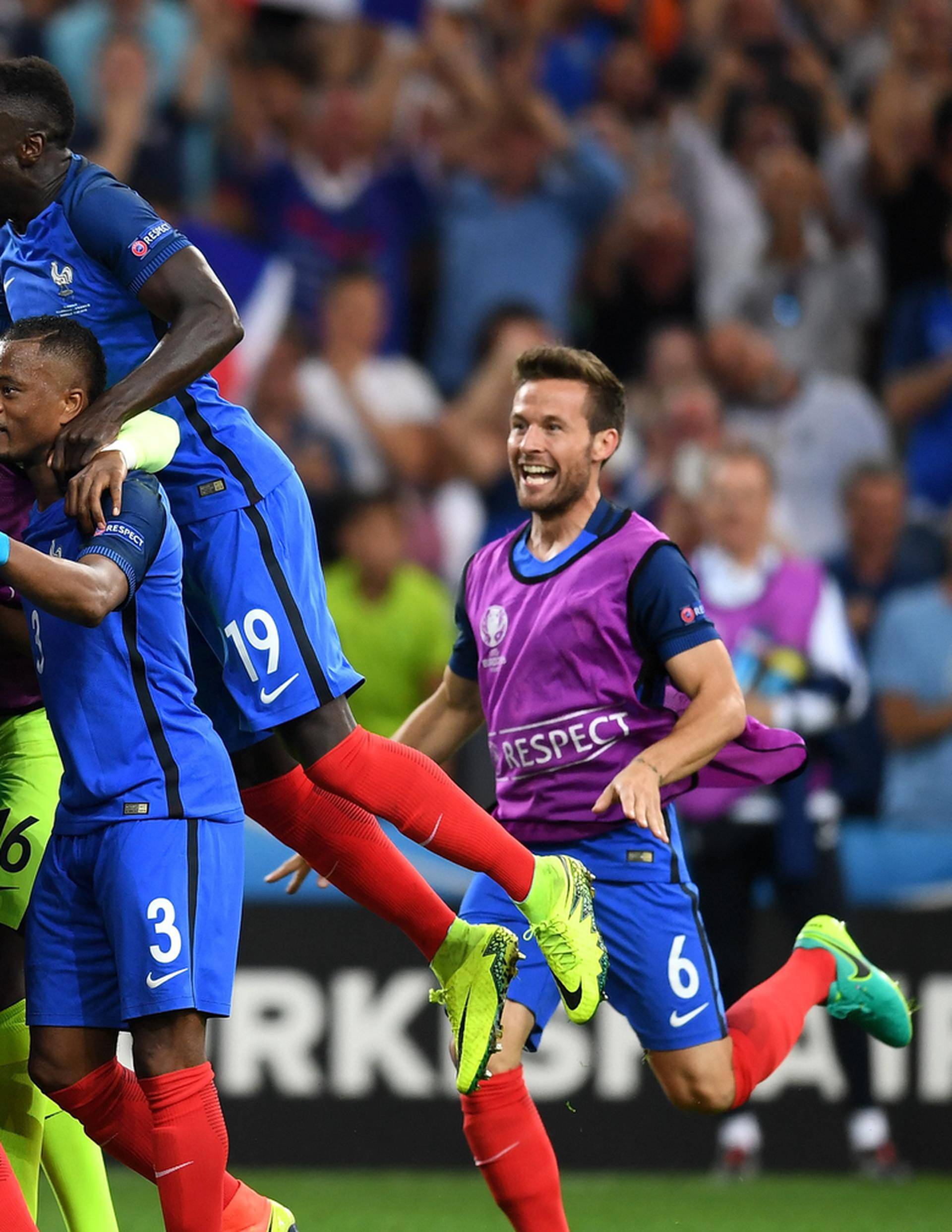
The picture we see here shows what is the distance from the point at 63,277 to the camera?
430 cm

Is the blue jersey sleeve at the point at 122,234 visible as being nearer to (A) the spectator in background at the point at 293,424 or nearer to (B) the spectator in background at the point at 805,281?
(A) the spectator in background at the point at 293,424

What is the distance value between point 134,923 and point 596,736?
1397 mm

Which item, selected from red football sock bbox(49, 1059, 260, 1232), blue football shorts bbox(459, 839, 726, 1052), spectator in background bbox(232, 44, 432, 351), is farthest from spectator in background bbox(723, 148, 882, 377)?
red football sock bbox(49, 1059, 260, 1232)

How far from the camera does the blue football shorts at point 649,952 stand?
480 cm

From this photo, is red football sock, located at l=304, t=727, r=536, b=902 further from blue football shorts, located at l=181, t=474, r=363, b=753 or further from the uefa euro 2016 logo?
the uefa euro 2016 logo

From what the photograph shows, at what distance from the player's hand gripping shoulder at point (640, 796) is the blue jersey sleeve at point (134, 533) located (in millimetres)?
1161

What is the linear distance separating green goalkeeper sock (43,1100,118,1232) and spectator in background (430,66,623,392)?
5.70 metres

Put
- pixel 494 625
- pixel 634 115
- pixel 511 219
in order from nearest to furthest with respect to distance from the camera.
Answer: pixel 494 625
pixel 511 219
pixel 634 115

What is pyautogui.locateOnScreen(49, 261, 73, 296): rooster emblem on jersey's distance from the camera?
4293mm

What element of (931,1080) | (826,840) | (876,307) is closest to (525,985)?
(826,840)

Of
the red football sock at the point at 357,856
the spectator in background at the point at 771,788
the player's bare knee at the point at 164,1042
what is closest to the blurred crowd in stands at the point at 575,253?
the spectator in background at the point at 771,788

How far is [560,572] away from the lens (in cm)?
490

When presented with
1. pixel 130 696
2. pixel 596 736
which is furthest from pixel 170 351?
pixel 596 736

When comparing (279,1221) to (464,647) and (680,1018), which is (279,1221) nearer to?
(680,1018)
